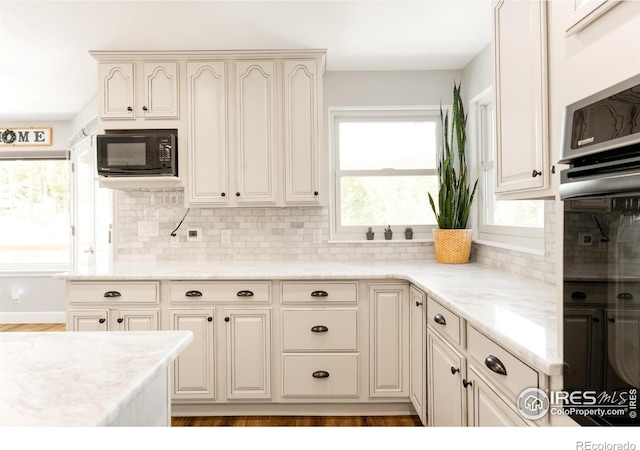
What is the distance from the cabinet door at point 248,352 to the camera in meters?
2.72

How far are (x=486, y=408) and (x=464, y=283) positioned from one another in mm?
852

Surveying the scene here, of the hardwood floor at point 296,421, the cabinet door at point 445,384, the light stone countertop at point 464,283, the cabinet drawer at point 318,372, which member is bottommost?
the hardwood floor at point 296,421

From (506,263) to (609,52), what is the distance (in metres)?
1.95

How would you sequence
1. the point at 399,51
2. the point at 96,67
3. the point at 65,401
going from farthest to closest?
the point at 96,67, the point at 399,51, the point at 65,401

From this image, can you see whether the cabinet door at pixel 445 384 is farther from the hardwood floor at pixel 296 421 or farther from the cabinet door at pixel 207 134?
the cabinet door at pixel 207 134

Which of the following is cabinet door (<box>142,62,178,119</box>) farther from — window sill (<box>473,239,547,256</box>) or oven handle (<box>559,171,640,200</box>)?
oven handle (<box>559,171,640,200</box>)

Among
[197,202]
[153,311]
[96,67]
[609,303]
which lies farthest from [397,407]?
[96,67]

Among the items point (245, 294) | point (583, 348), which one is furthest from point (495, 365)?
point (245, 294)

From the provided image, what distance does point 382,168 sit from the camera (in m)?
3.56

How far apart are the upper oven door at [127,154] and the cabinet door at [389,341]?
5.87 feet

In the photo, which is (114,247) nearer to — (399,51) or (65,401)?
(399,51)

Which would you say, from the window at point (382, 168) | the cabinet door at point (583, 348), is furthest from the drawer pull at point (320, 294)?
the cabinet door at point (583, 348)

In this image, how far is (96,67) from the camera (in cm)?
341

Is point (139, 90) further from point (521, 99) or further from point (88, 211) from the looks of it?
point (521, 99)
